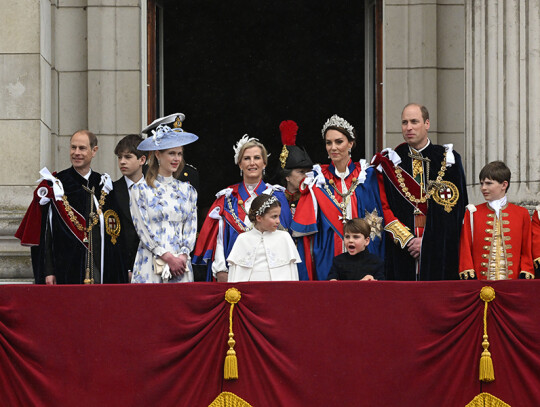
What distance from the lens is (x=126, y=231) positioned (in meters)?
8.66

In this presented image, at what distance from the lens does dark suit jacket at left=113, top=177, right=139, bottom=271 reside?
858cm

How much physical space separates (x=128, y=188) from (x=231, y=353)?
89.7 inches

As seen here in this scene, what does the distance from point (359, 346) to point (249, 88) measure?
11670 mm

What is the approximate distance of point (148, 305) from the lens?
7.09 m

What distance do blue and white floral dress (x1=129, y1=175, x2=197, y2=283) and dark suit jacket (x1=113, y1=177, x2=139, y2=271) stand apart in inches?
13.1

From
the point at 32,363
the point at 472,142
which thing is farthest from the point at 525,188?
the point at 32,363

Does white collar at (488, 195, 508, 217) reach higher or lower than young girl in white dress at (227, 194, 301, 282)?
higher

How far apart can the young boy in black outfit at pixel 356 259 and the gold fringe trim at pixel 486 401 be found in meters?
1.24

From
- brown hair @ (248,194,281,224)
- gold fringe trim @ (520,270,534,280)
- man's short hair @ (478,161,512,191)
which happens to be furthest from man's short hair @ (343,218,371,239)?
gold fringe trim @ (520,270,534,280)

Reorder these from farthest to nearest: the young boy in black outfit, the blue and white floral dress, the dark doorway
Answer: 1. the dark doorway
2. the blue and white floral dress
3. the young boy in black outfit

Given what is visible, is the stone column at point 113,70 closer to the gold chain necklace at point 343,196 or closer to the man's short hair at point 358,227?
the gold chain necklace at point 343,196

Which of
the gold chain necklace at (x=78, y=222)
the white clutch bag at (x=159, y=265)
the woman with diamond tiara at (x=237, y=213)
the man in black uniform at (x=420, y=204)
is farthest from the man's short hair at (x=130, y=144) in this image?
the man in black uniform at (x=420, y=204)

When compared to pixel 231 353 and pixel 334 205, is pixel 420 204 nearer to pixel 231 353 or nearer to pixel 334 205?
pixel 334 205

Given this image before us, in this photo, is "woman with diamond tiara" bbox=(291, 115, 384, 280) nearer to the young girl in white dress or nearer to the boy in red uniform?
the young girl in white dress
